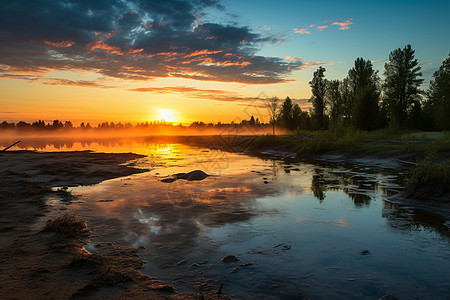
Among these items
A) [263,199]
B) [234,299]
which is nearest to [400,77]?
[263,199]

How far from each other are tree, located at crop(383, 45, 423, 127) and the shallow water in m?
61.7

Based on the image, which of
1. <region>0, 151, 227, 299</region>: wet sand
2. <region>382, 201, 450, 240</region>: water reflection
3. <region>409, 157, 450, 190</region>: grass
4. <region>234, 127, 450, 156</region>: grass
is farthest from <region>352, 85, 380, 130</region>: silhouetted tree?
<region>0, 151, 227, 299</region>: wet sand

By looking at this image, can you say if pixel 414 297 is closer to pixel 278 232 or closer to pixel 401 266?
pixel 401 266

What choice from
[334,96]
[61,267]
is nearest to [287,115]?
[334,96]

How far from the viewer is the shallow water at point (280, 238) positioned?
23.1 ft

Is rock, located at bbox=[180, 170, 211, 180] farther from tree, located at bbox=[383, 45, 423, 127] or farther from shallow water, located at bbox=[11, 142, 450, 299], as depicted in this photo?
tree, located at bbox=[383, 45, 423, 127]

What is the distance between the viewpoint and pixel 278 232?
1094 cm

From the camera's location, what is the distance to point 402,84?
70.9 m

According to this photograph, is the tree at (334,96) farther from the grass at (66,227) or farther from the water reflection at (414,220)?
the grass at (66,227)

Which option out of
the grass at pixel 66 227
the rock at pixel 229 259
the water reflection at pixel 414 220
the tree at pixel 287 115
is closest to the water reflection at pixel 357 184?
the water reflection at pixel 414 220

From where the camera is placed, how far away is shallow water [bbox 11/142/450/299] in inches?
277

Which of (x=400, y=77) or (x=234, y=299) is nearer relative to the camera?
(x=234, y=299)

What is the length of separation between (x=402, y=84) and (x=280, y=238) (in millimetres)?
76980

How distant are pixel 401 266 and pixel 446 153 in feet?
80.3
